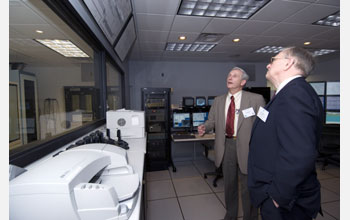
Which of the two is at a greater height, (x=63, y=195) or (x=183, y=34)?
(x=183, y=34)

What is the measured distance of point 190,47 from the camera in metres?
3.48

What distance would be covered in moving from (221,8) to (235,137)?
167cm

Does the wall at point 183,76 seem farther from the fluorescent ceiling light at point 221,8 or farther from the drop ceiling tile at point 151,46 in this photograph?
the fluorescent ceiling light at point 221,8

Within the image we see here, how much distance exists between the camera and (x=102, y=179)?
85cm

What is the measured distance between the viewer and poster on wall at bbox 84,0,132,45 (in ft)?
4.53

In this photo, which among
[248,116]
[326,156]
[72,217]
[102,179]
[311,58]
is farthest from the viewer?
[326,156]

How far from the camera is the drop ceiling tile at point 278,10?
6.40ft

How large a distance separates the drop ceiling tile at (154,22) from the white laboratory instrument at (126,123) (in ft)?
4.37

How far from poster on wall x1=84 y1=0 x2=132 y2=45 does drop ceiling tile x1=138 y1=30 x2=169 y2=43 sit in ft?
A: 2.42

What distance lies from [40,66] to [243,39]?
3173 mm

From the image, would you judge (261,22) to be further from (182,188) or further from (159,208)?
(159,208)

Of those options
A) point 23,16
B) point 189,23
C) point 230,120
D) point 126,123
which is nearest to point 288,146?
point 230,120

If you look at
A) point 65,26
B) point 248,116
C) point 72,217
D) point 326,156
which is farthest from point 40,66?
point 326,156

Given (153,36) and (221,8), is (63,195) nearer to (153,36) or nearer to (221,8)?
(221,8)
